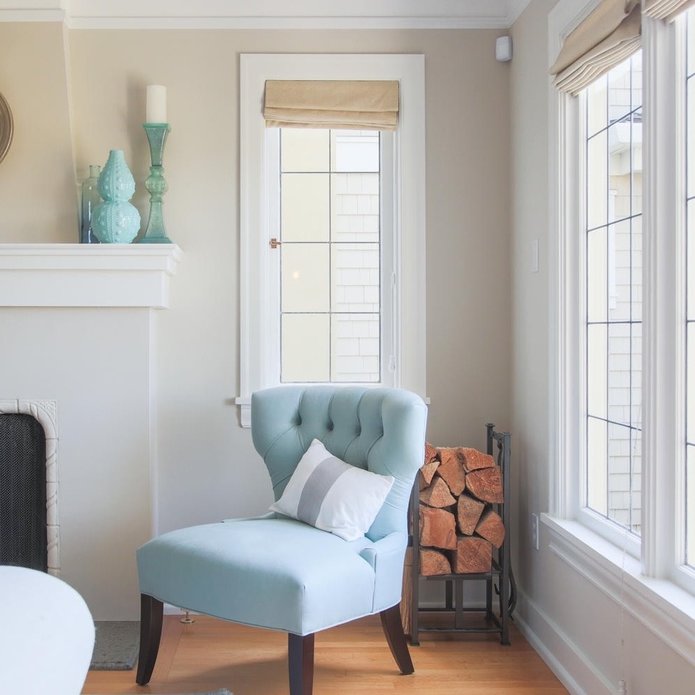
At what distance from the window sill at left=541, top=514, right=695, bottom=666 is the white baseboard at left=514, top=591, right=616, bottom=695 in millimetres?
252

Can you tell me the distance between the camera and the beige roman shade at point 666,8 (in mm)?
1790

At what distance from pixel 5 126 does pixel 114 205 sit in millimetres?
566

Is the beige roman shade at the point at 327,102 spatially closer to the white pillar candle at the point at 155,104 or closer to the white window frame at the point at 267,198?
the white window frame at the point at 267,198

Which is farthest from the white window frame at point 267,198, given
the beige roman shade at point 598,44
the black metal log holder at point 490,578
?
the beige roman shade at point 598,44

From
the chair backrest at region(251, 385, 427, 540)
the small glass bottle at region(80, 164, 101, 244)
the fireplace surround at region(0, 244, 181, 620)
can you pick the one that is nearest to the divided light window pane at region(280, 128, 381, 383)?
the chair backrest at region(251, 385, 427, 540)

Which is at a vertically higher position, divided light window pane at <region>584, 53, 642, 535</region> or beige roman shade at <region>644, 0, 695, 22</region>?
beige roman shade at <region>644, 0, 695, 22</region>

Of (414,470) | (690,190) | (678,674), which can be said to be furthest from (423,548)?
(690,190)

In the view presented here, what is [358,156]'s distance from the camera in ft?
10.8

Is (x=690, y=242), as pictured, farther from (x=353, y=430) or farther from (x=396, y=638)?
(x=396, y=638)

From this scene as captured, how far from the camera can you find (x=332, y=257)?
3299 mm

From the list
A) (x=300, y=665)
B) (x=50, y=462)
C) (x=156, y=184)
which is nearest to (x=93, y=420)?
(x=50, y=462)

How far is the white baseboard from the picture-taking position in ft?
7.46

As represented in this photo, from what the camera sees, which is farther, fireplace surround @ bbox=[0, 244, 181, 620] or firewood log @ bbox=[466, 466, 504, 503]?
fireplace surround @ bbox=[0, 244, 181, 620]

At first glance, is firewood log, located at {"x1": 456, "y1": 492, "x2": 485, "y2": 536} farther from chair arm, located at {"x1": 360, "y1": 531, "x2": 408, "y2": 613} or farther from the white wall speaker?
the white wall speaker
